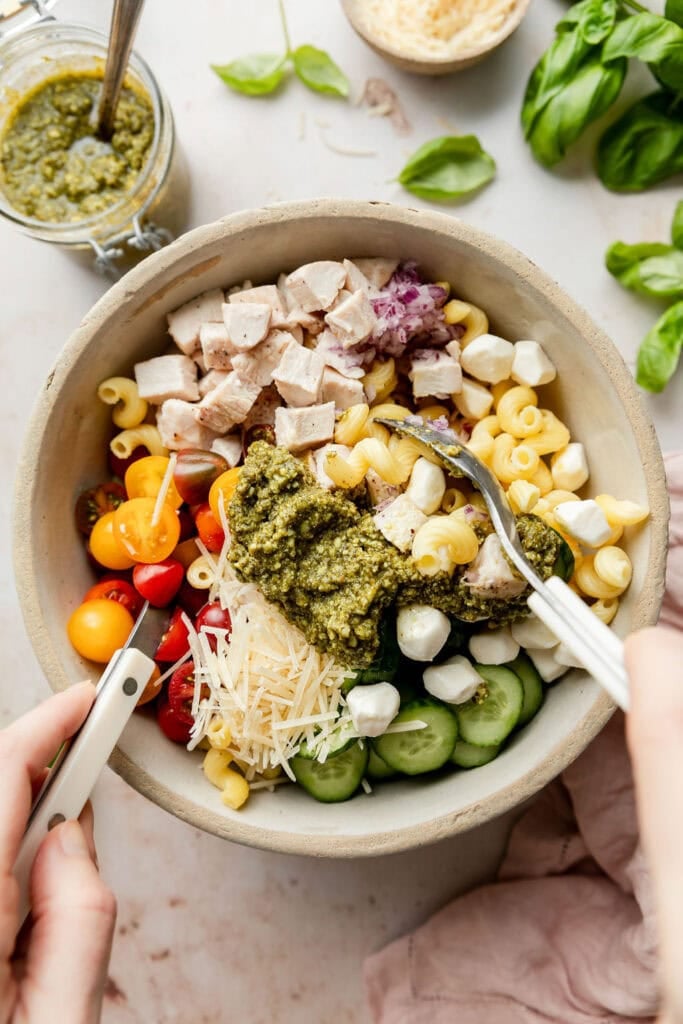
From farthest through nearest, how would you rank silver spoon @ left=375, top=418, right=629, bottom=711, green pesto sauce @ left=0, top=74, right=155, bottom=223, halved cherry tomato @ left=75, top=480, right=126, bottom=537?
green pesto sauce @ left=0, top=74, right=155, bottom=223 < halved cherry tomato @ left=75, top=480, right=126, bottom=537 < silver spoon @ left=375, top=418, right=629, bottom=711

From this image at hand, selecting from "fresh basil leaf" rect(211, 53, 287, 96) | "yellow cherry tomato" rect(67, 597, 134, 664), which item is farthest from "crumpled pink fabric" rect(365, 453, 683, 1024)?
"fresh basil leaf" rect(211, 53, 287, 96)

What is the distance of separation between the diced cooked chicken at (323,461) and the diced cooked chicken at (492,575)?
0.36 m

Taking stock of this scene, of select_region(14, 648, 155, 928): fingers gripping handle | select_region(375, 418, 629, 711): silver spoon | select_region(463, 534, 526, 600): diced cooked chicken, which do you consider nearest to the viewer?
select_region(375, 418, 629, 711): silver spoon

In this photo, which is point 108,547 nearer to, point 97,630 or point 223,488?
point 97,630

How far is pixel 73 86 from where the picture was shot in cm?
238

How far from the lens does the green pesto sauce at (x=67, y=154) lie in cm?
234

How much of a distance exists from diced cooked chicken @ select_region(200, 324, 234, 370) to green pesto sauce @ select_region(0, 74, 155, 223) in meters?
0.50

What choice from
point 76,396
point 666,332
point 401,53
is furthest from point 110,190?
point 666,332

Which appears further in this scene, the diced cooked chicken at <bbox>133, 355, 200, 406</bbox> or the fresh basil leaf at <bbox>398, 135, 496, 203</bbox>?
the fresh basil leaf at <bbox>398, 135, 496, 203</bbox>

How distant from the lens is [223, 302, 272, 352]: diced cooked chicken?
2078 mm

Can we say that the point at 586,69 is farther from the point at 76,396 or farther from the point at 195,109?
the point at 76,396

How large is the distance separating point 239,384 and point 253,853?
133cm

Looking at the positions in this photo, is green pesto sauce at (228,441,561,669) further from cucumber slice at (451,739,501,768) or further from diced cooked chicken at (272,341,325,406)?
cucumber slice at (451,739,501,768)

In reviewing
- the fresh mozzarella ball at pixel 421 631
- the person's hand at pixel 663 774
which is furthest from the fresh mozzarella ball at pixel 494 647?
the person's hand at pixel 663 774
